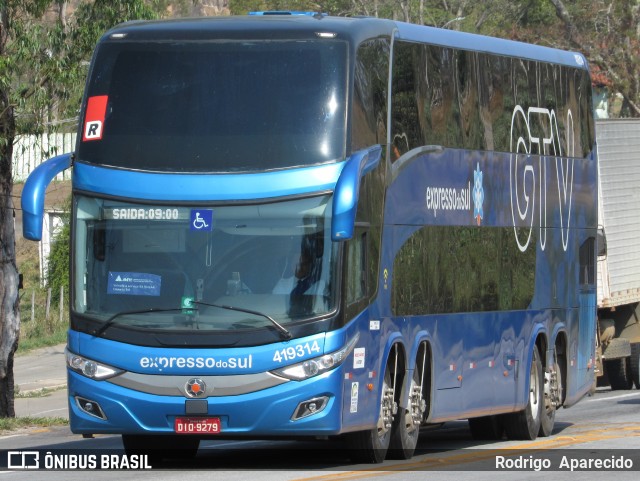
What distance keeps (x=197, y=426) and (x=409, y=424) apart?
2.86 metres

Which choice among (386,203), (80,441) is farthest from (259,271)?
(80,441)

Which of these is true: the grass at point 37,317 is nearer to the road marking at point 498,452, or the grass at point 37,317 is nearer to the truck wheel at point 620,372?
the truck wheel at point 620,372

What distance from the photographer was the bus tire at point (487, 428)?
18984mm

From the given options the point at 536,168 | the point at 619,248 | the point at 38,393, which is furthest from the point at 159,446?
the point at 38,393

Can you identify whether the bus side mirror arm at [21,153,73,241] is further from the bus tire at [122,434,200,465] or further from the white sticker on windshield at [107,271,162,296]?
the bus tire at [122,434,200,465]

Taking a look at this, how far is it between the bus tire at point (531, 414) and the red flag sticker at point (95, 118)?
7056 millimetres

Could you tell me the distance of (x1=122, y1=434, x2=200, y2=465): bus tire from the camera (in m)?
15.1

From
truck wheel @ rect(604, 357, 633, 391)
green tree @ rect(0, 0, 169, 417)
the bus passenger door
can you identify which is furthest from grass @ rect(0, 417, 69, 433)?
truck wheel @ rect(604, 357, 633, 391)

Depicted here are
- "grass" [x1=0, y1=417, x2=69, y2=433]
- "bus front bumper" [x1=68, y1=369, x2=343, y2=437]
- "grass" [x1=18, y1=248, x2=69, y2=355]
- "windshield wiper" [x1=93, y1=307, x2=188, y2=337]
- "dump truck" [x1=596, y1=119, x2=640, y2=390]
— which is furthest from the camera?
"grass" [x1=18, y1=248, x2=69, y2=355]

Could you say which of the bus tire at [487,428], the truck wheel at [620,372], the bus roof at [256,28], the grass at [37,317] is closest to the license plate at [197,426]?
the bus roof at [256,28]

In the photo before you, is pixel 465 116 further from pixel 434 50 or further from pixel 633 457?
pixel 633 457

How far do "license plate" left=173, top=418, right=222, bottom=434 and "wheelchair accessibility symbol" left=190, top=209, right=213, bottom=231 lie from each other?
65.9 inches

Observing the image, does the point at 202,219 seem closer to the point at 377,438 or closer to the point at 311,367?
the point at 311,367

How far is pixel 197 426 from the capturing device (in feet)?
43.9
